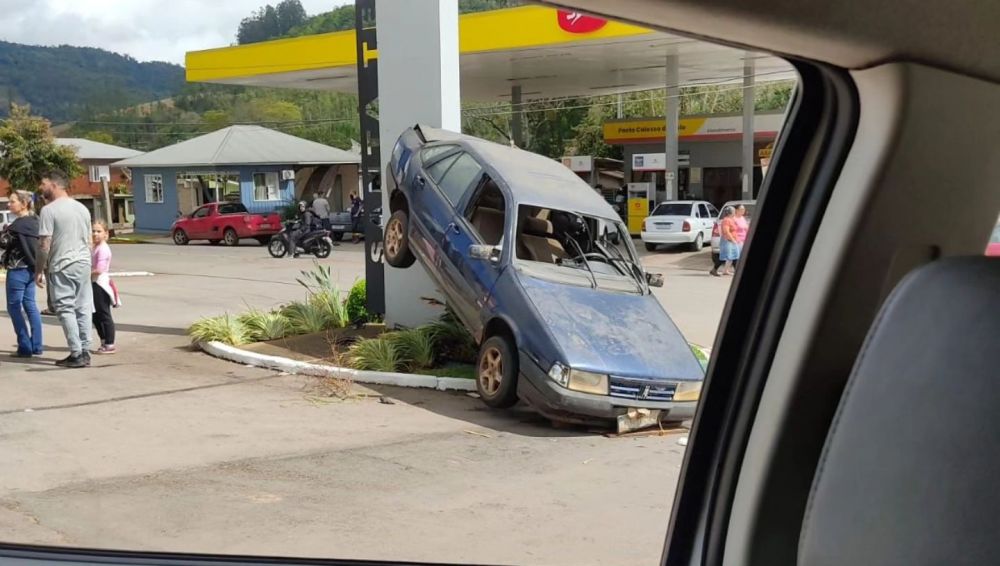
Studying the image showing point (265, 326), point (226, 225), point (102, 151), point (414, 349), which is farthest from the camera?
point (102, 151)

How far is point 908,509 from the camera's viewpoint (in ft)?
3.73

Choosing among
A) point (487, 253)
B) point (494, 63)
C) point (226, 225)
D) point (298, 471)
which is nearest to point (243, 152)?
point (226, 225)

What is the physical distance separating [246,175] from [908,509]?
43903mm

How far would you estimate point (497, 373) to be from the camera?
330 inches

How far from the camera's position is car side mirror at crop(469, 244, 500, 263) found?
346 inches

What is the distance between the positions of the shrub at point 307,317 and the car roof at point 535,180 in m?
2.78

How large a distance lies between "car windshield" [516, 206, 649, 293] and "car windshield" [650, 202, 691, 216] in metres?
16.5

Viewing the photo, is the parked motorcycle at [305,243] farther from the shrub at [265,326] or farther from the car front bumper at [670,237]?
the shrub at [265,326]

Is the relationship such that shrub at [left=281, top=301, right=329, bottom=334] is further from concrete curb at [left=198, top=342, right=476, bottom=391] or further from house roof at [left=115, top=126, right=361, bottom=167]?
house roof at [left=115, top=126, right=361, bottom=167]

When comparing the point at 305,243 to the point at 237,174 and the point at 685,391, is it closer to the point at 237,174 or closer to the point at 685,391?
the point at 685,391

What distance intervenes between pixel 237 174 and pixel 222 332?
33.7m

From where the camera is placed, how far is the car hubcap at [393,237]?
10.7m

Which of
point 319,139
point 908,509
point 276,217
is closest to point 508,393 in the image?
point 908,509

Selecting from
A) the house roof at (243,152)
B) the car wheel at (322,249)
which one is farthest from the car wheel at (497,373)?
the house roof at (243,152)
